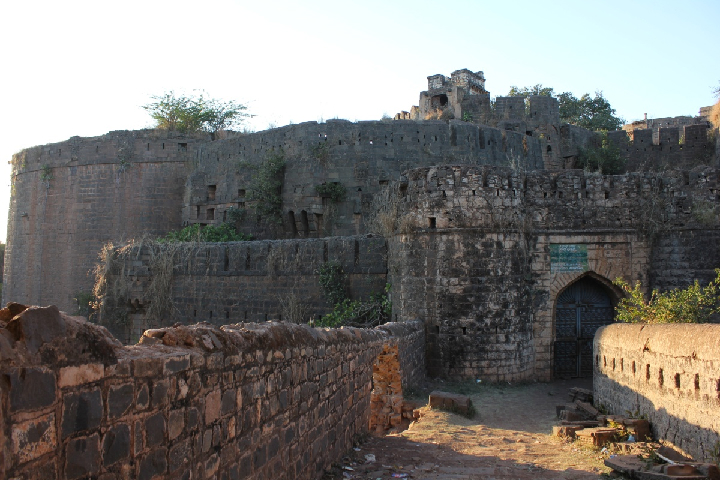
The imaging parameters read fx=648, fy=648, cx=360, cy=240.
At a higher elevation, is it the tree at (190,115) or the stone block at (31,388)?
the tree at (190,115)

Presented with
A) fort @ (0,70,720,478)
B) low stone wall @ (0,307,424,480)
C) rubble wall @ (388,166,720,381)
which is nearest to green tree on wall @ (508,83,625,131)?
fort @ (0,70,720,478)

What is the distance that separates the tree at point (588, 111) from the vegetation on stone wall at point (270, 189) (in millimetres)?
27406

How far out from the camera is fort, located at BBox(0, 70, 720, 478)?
283 centimetres

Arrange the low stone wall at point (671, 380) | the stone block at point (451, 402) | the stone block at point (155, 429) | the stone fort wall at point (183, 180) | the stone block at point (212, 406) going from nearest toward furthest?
the stone block at point (155, 429)
the stone block at point (212, 406)
the low stone wall at point (671, 380)
the stone block at point (451, 402)
the stone fort wall at point (183, 180)

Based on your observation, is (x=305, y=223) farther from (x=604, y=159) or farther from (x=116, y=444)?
(x=116, y=444)

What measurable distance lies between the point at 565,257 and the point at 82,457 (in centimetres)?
1153

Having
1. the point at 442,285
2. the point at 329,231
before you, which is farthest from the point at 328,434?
the point at 329,231

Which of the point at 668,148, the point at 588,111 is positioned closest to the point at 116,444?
the point at 668,148

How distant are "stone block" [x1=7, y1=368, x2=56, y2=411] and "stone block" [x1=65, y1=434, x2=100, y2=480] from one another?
223 millimetres

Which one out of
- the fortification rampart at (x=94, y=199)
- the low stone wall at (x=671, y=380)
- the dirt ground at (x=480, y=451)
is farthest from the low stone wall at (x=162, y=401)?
the fortification rampart at (x=94, y=199)

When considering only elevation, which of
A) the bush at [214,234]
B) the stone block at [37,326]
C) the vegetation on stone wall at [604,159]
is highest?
the vegetation on stone wall at [604,159]

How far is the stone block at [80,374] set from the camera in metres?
2.26

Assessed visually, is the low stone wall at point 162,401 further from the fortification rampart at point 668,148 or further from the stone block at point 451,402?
the fortification rampart at point 668,148

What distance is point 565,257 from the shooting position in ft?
41.7
